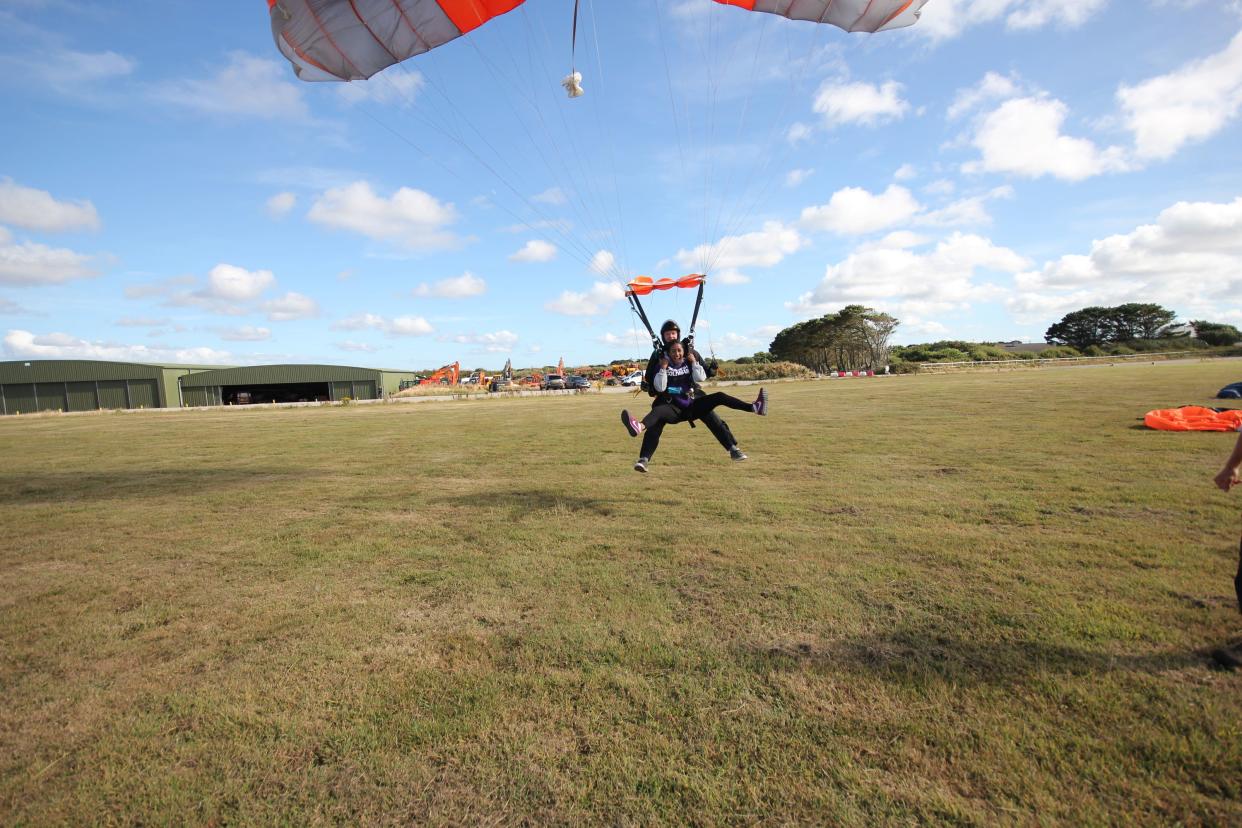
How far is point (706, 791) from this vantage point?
8.14 ft

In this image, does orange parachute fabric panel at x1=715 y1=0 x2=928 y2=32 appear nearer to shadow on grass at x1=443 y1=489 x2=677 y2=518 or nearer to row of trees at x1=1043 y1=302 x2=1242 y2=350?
shadow on grass at x1=443 y1=489 x2=677 y2=518

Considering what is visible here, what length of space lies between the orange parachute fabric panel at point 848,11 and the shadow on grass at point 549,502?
259 inches

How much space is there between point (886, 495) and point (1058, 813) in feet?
17.8

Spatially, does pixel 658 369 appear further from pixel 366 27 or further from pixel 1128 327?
pixel 1128 327

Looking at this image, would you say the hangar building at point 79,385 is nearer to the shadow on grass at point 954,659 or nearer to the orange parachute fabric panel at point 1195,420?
the shadow on grass at point 954,659

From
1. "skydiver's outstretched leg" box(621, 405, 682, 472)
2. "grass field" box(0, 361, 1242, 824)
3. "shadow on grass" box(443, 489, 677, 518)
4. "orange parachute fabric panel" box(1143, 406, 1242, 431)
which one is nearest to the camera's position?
"grass field" box(0, 361, 1242, 824)

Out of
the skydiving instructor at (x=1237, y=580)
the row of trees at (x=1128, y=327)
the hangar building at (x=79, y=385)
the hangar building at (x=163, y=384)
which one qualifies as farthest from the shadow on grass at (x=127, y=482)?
the row of trees at (x=1128, y=327)

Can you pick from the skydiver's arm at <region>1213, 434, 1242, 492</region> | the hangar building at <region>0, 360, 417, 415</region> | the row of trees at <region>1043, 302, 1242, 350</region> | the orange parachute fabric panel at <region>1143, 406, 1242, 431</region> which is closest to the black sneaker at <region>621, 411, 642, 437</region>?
the skydiver's arm at <region>1213, 434, 1242, 492</region>

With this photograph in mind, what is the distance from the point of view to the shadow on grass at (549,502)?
24.5 feet

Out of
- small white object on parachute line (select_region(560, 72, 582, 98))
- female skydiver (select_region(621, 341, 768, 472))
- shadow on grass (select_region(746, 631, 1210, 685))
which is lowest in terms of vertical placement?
shadow on grass (select_region(746, 631, 1210, 685))

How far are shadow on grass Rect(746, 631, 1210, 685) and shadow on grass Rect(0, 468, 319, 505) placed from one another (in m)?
9.80

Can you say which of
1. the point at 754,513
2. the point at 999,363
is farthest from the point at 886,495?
the point at 999,363

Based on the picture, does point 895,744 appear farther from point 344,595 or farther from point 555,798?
point 344,595

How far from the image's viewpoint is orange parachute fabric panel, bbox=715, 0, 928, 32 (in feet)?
25.1
